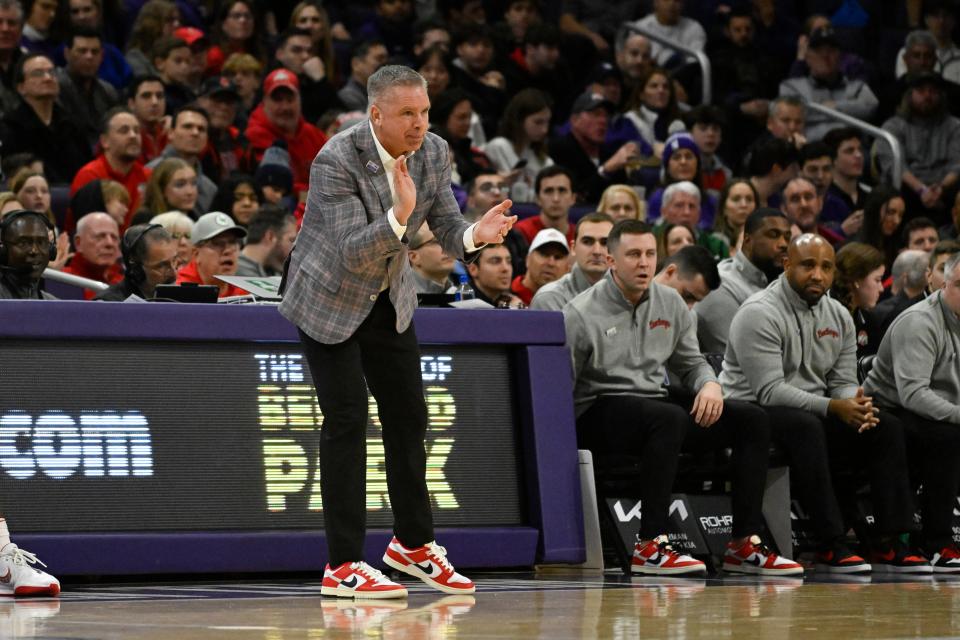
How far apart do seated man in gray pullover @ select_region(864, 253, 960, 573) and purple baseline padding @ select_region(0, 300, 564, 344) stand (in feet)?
7.71

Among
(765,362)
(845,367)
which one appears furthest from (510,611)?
(845,367)

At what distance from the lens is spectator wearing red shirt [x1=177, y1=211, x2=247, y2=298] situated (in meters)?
9.65

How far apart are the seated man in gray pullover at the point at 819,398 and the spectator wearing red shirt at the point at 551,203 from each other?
3222mm

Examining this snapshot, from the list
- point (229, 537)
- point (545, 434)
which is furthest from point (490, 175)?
point (229, 537)

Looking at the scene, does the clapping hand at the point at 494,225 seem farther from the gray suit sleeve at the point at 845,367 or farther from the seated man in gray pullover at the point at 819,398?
the gray suit sleeve at the point at 845,367

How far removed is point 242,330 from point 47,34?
7.55 meters

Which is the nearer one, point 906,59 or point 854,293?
point 854,293

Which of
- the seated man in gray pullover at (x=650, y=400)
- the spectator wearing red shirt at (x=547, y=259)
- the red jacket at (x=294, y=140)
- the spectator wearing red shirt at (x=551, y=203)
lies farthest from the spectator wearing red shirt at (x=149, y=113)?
the seated man in gray pullover at (x=650, y=400)

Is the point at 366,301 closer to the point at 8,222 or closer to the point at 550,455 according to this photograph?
the point at 550,455

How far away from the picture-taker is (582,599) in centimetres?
604

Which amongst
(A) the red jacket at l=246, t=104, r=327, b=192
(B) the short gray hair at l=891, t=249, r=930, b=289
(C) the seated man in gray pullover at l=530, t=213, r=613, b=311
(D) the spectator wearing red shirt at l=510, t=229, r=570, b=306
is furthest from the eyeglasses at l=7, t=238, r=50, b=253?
(B) the short gray hair at l=891, t=249, r=930, b=289

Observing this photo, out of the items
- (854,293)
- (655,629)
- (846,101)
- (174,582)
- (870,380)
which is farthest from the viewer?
(846,101)

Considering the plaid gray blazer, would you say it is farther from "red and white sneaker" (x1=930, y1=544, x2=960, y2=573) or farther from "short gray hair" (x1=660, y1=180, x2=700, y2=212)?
"short gray hair" (x1=660, y1=180, x2=700, y2=212)

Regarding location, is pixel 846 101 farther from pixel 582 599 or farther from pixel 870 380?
pixel 582 599
